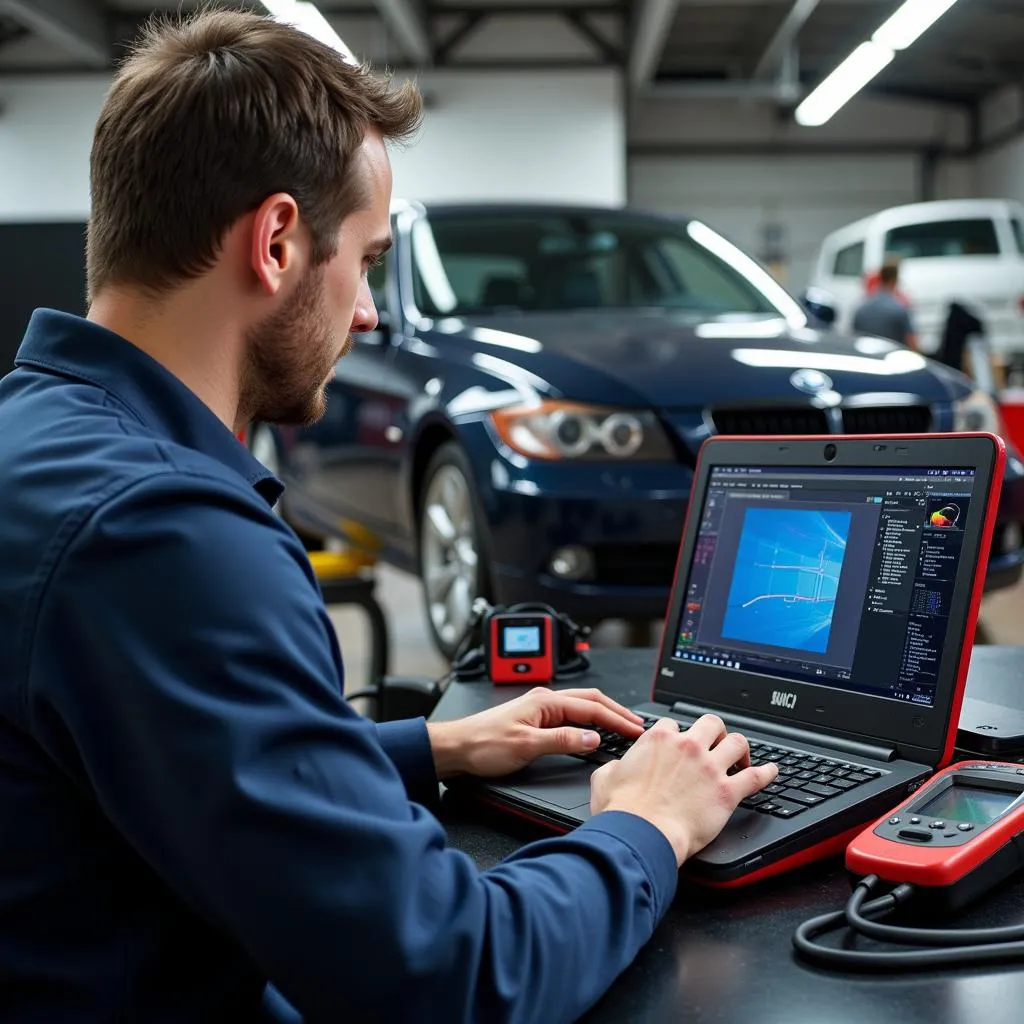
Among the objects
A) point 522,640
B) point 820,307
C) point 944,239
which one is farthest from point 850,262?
point 522,640

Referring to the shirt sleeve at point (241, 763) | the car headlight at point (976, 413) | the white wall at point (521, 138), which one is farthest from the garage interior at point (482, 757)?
the white wall at point (521, 138)

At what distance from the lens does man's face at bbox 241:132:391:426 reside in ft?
3.12

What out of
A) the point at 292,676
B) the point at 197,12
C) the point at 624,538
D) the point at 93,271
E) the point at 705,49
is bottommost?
the point at 624,538

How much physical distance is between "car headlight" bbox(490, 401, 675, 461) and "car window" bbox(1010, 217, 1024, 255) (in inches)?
400

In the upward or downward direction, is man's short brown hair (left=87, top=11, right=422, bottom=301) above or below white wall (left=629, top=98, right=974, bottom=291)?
below

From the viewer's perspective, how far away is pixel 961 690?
1.11 metres

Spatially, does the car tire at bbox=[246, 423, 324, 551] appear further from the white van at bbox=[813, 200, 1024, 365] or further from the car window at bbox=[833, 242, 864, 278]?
the car window at bbox=[833, 242, 864, 278]

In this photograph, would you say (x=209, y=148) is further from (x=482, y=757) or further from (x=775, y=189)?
(x=775, y=189)

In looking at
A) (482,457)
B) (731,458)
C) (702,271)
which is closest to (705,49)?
(702,271)

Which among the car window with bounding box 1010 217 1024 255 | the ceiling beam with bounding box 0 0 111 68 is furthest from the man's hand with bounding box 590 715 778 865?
the car window with bounding box 1010 217 1024 255

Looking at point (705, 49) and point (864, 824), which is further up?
point (705, 49)

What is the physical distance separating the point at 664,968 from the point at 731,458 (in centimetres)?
69

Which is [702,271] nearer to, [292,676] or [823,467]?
[823,467]

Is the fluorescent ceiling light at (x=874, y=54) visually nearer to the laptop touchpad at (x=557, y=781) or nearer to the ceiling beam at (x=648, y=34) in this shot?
the ceiling beam at (x=648, y=34)
